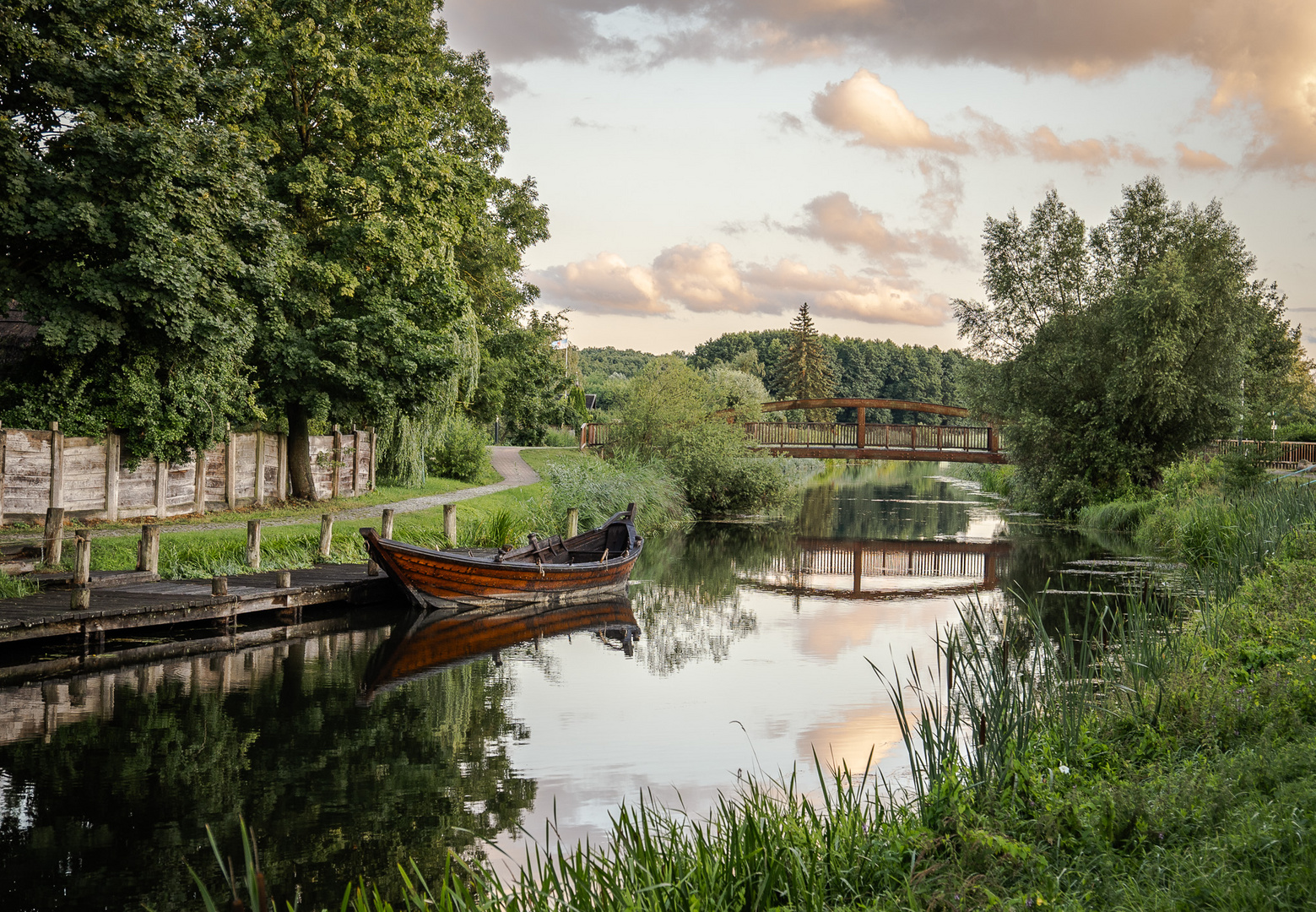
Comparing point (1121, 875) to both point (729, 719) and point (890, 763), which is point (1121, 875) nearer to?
point (890, 763)

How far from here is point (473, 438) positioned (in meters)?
30.8

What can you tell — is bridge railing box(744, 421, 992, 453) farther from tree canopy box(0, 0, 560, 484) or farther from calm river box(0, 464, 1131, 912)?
calm river box(0, 464, 1131, 912)

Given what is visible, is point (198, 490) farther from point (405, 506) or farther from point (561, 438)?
point (561, 438)

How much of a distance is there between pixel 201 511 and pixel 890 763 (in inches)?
578

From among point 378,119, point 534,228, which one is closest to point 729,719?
point 378,119

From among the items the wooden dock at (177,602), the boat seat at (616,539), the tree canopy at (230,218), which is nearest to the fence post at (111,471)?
the tree canopy at (230,218)

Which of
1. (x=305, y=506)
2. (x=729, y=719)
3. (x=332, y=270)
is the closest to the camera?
(x=729, y=719)

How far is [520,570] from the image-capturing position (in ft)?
49.5

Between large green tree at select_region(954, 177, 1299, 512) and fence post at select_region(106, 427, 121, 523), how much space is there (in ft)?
74.5

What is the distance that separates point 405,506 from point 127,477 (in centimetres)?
637

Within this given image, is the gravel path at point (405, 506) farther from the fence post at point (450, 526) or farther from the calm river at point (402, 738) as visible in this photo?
the calm river at point (402, 738)

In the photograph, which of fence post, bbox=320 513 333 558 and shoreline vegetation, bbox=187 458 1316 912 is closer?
shoreline vegetation, bbox=187 458 1316 912

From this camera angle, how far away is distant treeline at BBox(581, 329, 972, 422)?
112062 millimetres

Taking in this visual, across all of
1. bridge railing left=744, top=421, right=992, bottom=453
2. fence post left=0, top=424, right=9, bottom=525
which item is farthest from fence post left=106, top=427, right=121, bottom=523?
bridge railing left=744, top=421, right=992, bottom=453
